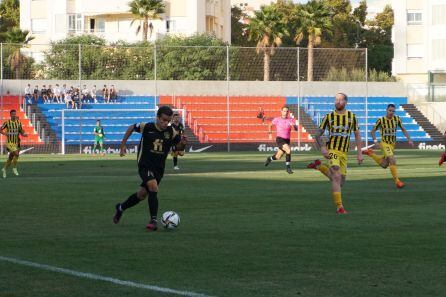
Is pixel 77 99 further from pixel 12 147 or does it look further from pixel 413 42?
pixel 413 42

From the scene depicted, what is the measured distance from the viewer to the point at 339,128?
691 inches

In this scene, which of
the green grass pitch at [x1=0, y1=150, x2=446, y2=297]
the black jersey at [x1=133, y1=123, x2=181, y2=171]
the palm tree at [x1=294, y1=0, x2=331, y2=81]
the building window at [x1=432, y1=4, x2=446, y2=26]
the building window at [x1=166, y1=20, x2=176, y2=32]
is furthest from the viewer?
the building window at [x1=166, y1=20, x2=176, y2=32]

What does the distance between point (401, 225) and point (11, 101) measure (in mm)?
42257

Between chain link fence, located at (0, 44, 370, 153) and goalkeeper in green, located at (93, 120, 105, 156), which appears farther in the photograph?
chain link fence, located at (0, 44, 370, 153)

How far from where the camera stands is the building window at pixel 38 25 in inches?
3543

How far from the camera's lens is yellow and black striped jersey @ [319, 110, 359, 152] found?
17.6 meters

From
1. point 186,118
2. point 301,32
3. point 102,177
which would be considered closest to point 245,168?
point 102,177

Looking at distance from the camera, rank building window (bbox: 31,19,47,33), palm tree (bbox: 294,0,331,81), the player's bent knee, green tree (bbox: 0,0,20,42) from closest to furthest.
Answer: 1. the player's bent knee
2. palm tree (bbox: 294,0,331,81)
3. building window (bbox: 31,19,47,33)
4. green tree (bbox: 0,0,20,42)

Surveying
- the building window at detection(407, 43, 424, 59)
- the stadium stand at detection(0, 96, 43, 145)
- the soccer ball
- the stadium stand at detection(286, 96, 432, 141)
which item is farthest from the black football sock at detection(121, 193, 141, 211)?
the building window at detection(407, 43, 424, 59)

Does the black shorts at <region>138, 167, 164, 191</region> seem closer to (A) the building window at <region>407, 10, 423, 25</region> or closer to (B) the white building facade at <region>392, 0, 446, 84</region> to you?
(B) the white building facade at <region>392, 0, 446, 84</region>

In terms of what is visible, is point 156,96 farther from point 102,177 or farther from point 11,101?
point 102,177

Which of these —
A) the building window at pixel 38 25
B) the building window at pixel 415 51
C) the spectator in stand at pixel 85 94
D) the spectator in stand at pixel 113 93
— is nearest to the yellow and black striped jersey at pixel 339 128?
the spectator in stand at pixel 85 94

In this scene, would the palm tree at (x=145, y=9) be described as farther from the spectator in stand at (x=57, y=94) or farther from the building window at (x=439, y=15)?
the spectator in stand at (x=57, y=94)

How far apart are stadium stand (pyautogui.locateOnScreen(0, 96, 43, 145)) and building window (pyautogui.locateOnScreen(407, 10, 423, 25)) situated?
40.6m
